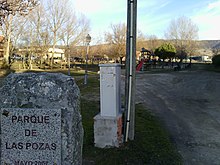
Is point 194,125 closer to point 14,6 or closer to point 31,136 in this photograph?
point 31,136

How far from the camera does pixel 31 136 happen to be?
2361mm

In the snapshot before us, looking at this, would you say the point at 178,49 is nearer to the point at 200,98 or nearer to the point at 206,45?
the point at 206,45

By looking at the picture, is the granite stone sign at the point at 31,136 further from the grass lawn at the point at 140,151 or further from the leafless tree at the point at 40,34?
the leafless tree at the point at 40,34

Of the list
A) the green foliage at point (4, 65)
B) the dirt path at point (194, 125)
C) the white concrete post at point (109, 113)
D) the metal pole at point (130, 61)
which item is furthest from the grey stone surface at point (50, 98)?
the green foliage at point (4, 65)

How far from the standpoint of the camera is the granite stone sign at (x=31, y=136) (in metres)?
2.34

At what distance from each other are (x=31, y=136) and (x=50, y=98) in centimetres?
45

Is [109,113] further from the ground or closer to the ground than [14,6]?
closer to the ground

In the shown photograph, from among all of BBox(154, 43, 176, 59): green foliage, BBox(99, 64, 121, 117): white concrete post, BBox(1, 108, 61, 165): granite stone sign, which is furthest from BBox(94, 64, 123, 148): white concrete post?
BBox(154, 43, 176, 59): green foliage

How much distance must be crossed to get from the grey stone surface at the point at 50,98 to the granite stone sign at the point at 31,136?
0.17 ft

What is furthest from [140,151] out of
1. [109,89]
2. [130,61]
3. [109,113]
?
[130,61]

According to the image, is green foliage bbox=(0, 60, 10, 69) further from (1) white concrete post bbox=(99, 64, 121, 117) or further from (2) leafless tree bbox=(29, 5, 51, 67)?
(1) white concrete post bbox=(99, 64, 121, 117)

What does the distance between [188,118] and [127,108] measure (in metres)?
3.40

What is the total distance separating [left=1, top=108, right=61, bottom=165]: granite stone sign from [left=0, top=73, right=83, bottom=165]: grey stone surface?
0.05m

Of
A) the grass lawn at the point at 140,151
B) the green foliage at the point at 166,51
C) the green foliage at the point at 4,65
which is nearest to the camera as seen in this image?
the grass lawn at the point at 140,151
